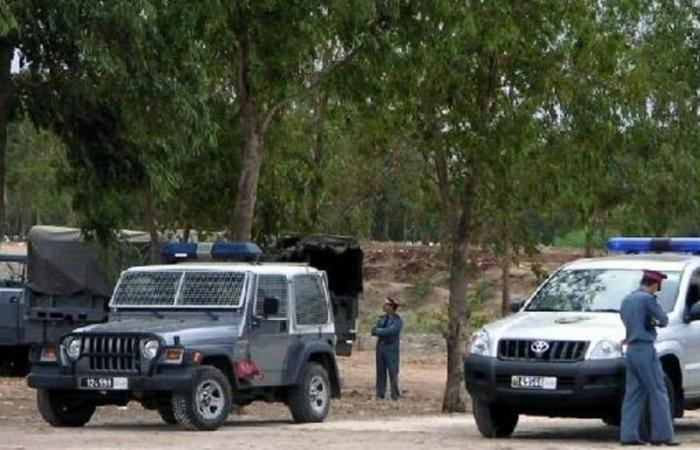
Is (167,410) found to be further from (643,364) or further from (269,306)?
(643,364)

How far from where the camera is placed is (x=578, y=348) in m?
18.3

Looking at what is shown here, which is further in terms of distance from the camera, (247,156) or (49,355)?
(247,156)

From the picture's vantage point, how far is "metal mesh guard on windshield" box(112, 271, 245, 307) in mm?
21062

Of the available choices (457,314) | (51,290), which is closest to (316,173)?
(51,290)

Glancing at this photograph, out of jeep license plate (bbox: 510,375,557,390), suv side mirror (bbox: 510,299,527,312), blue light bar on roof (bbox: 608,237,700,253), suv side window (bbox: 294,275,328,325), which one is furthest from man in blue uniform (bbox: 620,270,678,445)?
suv side window (bbox: 294,275,328,325)

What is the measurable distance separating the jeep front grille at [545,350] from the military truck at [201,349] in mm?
3384

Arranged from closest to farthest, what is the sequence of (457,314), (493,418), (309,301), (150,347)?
(493,418)
(150,347)
(309,301)
(457,314)

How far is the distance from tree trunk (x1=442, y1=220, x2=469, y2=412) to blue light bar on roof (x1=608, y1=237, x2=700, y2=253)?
227 inches

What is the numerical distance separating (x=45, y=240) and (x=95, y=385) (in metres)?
14.8

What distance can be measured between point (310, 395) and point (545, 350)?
4.44 m

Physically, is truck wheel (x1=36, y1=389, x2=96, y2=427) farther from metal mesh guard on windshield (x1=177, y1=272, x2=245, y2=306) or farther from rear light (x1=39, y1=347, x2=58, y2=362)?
metal mesh guard on windshield (x1=177, y1=272, x2=245, y2=306)

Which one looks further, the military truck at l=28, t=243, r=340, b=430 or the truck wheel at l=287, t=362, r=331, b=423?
the truck wheel at l=287, t=362, r=331, b=423

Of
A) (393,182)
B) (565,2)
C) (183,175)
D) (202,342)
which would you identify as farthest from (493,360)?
(393,182)

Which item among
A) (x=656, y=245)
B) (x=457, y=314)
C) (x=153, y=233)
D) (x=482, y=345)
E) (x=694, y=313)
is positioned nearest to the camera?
(x=482, y=345)
